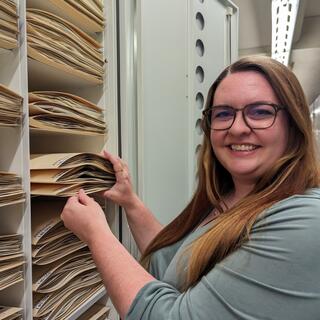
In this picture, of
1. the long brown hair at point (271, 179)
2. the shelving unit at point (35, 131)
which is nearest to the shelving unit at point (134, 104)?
the shelving unit at point (35, 131)

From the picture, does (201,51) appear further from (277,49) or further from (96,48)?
(277,49)

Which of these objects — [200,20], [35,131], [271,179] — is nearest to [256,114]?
[271,179]

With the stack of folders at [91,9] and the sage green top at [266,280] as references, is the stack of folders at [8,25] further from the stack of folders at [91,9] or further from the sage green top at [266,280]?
the sage green top at [266,280]

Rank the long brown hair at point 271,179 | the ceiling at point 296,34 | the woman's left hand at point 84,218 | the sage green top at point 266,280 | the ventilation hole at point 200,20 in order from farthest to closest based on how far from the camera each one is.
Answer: the ceiling at point 296,34, the ventilation hole at point 200,20, the woman's left hand at point 84,218, the long brown hair at point 271,179, the sage green top at point 266,280

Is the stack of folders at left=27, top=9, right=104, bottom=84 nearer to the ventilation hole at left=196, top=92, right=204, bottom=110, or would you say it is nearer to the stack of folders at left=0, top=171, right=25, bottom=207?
the stack of folders at left=0, top=171, right=25, bottom=207

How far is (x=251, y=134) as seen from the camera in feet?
2.90

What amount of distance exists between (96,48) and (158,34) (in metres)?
0.27

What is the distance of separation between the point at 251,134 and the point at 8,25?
60 centimetres

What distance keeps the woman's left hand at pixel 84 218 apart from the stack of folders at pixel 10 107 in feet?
0.86

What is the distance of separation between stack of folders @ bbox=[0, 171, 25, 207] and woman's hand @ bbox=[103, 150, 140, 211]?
1.26 feet

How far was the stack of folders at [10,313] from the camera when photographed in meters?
0.82

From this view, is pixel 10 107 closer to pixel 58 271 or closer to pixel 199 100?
pixel 58 271

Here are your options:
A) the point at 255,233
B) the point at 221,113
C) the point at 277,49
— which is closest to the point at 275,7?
the point at 277,49

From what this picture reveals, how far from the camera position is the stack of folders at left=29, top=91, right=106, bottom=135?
972mm
